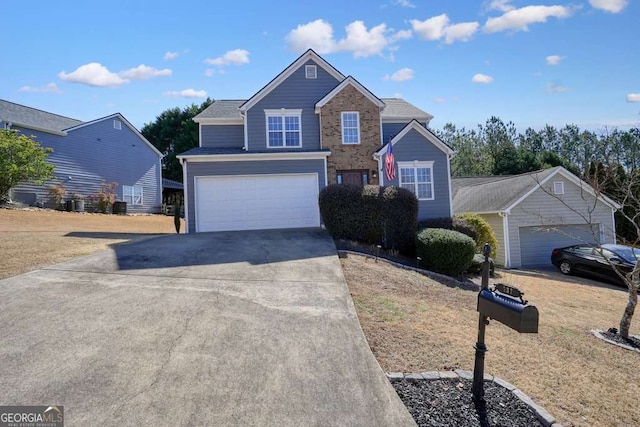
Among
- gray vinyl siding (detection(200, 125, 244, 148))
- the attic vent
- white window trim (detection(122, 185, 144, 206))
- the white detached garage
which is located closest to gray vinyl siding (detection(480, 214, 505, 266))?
the white detached garage

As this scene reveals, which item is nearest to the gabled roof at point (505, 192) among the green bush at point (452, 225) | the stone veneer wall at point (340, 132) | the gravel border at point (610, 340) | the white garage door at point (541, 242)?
the white garage door at point (541, 242)

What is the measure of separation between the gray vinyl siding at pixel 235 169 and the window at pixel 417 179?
3.66 meters

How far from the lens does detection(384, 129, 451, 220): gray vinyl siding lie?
16.4 metres

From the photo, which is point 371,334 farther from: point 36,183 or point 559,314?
point 36,183

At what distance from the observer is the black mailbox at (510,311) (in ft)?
10.8

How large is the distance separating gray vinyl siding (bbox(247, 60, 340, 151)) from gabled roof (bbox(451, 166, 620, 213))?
9.96 m

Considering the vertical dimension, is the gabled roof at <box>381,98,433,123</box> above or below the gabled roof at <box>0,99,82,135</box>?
below

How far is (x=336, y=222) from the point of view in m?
12.4

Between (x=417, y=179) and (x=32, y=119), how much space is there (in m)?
23.5

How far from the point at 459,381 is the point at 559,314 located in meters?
5.99

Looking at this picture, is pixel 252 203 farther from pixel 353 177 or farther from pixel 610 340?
pixel 610 340

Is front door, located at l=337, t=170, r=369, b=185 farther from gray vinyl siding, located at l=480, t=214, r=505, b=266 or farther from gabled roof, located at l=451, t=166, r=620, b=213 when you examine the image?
gray vinyl siding, located at l=480, t=214, r=505, b=266

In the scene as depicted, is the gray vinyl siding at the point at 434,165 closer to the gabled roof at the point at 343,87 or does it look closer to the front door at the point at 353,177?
the front door at the point at 353,177

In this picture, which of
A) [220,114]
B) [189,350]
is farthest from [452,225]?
[189,350]
